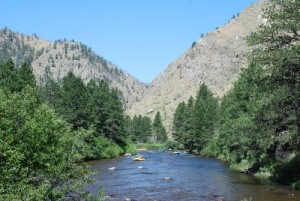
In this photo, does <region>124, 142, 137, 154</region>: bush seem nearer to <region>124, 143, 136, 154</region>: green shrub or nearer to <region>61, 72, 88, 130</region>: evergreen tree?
<region>124, 143, 136, 154</region>: green shrub

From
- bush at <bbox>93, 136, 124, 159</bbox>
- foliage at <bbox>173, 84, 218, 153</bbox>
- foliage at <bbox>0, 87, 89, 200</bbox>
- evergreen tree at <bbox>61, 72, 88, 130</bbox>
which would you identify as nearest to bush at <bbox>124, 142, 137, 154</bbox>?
bush at <bbox>93, 136, 124, 159</bbox>

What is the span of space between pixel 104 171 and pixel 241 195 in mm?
25582

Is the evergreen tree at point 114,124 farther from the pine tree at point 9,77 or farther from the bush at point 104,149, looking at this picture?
the pine tree at point 9,77

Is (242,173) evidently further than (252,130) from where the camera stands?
Yes

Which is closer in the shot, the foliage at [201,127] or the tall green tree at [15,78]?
the tall green tree at [15,78]

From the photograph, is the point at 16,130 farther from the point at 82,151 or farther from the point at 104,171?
the point at 104,171

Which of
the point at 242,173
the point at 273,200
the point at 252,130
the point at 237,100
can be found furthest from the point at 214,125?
the point at 273,200

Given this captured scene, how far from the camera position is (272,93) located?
33.8m

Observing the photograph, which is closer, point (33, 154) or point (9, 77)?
point (33, 154)

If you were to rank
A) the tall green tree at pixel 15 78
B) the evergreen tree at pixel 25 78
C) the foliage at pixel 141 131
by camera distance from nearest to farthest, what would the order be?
the tall green tree at pixel 15 78 → the evergreen tree at pixel 25 78 → the foliage at pixel 141 131

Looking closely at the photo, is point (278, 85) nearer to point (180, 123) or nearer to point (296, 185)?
point (296, 185)

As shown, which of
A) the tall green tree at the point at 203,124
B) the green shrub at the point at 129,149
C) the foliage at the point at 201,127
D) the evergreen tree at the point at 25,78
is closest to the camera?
the evergreen tree at the point at 25,78

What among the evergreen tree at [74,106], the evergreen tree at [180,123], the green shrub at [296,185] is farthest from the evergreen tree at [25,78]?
the evergreen tree at [180,123]

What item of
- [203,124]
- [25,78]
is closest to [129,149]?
[203,124]
